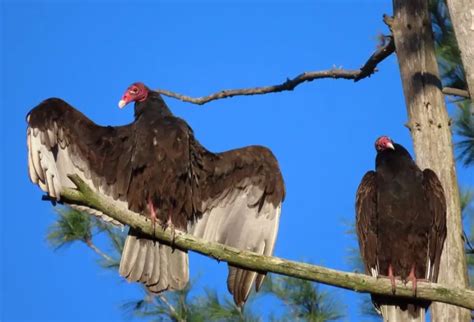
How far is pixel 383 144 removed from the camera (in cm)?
566

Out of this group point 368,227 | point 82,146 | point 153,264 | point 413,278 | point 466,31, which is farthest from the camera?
point 82,146

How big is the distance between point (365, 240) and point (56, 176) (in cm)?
173

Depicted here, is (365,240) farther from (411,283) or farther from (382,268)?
(411,283)

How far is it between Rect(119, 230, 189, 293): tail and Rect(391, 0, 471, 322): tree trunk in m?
1.44

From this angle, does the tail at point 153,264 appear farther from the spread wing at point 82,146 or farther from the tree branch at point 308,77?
→ the tree branch at point 308,77

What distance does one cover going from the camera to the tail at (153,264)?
5516 millimetres

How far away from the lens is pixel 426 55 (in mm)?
5750

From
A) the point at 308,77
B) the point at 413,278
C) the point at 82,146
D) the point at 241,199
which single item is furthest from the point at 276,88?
the point at 413,278

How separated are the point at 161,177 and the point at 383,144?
4.27 feet

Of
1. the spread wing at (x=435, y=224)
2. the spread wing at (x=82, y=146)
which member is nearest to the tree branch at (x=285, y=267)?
the spread wing at (x=435, y=224)

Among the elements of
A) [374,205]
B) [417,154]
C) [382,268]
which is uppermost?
[417,154]

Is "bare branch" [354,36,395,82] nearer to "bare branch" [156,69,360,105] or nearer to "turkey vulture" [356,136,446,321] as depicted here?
"bare branch" [156,69,360,105]

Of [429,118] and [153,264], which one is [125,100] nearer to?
[153,264]

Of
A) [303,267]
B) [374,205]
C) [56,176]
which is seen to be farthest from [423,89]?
[56,176]
